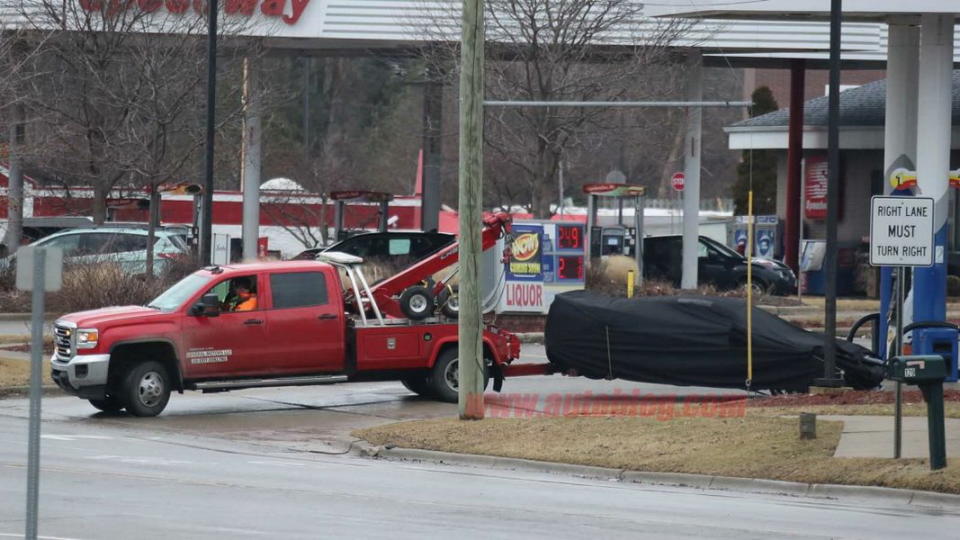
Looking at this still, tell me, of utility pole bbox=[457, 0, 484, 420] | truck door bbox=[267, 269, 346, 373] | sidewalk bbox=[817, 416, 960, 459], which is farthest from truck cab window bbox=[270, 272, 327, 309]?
sidewalk bbox=[817, 416, 960, 459]

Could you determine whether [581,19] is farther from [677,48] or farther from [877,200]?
[877,200]

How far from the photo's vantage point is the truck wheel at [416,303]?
827 inches

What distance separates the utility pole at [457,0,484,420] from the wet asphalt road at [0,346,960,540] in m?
1.61

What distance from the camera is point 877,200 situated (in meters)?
14.8

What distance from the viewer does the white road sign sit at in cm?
1480

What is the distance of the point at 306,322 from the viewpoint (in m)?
20.2

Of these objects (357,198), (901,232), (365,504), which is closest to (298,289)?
(365,504)

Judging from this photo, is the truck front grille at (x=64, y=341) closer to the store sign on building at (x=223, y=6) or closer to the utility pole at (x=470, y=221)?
the utility pole at (x=470, y=221)

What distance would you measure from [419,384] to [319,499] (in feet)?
29.0

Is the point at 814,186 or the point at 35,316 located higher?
the point at 814,186

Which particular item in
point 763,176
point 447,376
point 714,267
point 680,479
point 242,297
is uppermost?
point 763,176

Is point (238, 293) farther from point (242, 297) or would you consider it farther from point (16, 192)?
point (16, 192)

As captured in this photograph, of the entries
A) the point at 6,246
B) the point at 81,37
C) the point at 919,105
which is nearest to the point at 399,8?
the point at 81,37

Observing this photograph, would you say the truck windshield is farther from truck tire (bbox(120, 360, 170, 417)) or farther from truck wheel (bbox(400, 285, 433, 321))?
truck wheel (bbox(400, 285, 433, 321))
